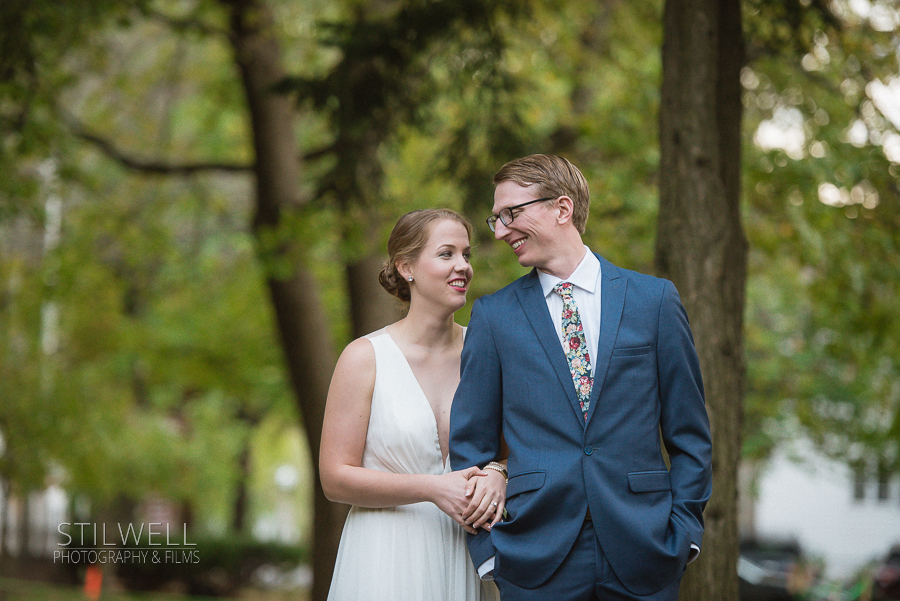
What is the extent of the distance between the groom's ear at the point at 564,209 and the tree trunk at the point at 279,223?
5.58m

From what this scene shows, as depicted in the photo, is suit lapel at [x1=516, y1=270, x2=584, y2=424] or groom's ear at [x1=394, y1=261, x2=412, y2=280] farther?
groom's ear at [x1=394, y1=261, x2=412, y2=280]

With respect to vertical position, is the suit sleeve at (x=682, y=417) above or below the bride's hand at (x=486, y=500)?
above

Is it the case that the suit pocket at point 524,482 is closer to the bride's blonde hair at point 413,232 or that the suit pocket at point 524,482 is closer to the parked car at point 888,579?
the bride's blonde hair at point 413,232

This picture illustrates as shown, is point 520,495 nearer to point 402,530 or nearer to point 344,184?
point 402,530

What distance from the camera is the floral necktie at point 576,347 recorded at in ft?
9.03

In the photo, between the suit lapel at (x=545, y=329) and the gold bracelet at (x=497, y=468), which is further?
the gold bracelet at (x=497, y=468)

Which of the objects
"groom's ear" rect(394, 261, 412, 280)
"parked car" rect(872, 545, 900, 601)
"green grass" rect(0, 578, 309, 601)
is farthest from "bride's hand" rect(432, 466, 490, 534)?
"parked car" rect(872, 545, 900, 601)

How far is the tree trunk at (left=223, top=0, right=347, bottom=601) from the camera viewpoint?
8305 millimetres

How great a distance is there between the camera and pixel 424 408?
10.8 feet

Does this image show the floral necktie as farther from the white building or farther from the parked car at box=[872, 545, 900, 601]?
the white building


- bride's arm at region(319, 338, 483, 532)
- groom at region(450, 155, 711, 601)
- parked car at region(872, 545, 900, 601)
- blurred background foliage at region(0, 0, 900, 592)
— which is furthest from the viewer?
parked car at region(872, 545, 900, 601)

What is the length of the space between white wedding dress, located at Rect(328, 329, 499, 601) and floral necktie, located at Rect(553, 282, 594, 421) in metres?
0.73

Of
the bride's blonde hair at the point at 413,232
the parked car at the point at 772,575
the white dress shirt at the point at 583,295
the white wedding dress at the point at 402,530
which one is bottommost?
the parked car at the point at 772,575

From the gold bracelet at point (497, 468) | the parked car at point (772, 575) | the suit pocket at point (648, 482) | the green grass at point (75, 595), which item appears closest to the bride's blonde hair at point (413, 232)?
the gold bracelet at point (497, 468)
